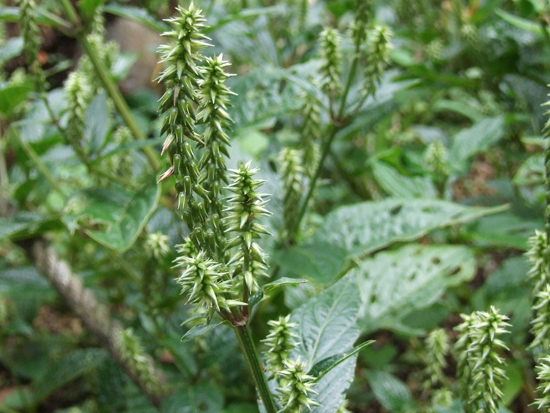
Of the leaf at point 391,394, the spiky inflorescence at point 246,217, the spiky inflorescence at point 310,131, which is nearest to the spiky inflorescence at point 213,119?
the spiky inflorescence at point 246,217

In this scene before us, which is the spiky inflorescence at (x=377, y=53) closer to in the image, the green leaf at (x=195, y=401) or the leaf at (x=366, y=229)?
the leaf at (x=366, y=229)

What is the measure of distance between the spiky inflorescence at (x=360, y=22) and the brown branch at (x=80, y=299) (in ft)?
4.31

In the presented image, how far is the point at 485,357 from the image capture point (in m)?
0.96

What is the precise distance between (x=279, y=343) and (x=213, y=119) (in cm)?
42

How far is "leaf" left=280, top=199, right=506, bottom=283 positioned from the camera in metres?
1.61

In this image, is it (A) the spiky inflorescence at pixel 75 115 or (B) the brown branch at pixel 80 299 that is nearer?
(A) the spiky inflorescence at pixel 75 115

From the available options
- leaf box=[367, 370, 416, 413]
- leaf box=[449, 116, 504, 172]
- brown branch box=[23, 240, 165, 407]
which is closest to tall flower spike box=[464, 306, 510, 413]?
leaf box=[367, 370, 416, 413]

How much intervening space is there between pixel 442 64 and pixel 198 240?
2158mm

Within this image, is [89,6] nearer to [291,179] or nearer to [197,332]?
[291,179]

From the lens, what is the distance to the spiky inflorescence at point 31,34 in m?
1.52

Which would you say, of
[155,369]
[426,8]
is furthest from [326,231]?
[426,8]

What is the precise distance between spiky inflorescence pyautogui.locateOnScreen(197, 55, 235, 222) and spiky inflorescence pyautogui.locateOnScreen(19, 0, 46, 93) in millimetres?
945

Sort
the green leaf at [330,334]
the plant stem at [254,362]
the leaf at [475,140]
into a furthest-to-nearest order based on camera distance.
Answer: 1. the leaf at [475,140]
2. the green leaf at [330,334]
3. the plant stem at [254,362]

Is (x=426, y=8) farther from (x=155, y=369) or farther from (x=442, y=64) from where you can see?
(x=155, y=369)
